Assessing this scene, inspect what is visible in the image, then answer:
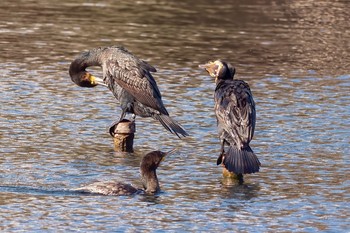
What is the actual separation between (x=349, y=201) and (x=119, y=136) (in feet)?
12.3

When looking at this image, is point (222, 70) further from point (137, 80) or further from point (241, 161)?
point (241, 161)

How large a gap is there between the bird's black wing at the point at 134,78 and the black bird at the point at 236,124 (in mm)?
1212

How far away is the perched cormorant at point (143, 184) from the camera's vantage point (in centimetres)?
1302

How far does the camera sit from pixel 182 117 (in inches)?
693

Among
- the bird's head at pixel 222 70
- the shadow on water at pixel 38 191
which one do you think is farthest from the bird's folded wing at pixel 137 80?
the shadow on water at pixel 38 191

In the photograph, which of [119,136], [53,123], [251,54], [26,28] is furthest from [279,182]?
[26,28]

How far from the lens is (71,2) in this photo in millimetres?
29781

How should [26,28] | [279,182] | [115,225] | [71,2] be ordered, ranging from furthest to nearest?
1. [71,2]
2. [26,28]
3. [279,182]
4. [115,225]

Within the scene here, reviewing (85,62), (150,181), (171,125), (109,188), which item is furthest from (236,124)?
(85,62)

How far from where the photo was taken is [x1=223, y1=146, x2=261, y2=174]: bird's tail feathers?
44.1 ft

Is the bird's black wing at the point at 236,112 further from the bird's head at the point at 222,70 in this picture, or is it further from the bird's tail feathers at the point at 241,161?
the bird's head at the point at 222,70

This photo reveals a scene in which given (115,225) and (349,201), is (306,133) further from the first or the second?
(115,225)

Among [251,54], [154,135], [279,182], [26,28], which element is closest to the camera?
[279,182]

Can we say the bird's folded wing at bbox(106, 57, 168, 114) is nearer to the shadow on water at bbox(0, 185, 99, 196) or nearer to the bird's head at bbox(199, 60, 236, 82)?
the bird's head at bbox(199, 60, 236, 82)
